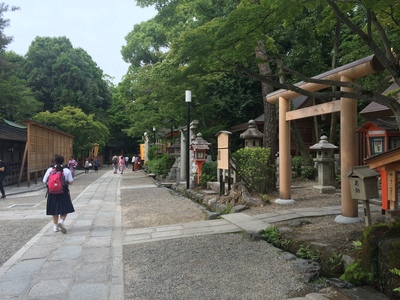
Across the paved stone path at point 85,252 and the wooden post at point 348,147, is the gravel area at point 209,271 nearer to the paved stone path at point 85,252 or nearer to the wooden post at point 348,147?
the paved stone path at point 85,252

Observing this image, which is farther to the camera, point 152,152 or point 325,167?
point 152,152

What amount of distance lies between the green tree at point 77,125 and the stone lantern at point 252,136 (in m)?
25.3

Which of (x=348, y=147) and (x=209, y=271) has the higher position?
(x=348, y=147)

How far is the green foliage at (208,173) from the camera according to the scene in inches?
524

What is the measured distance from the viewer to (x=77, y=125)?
33031 mm

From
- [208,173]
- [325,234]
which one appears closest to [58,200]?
[325,234]

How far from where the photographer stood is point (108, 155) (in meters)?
58.2

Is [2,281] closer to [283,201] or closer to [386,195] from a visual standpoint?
[386,195]

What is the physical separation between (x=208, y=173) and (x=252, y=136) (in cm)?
346

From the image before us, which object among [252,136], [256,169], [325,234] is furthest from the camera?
[252,136]

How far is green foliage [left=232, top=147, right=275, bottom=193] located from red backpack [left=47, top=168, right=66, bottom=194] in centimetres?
506

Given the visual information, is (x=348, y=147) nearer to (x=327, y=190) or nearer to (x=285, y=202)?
(x=285, y=202)

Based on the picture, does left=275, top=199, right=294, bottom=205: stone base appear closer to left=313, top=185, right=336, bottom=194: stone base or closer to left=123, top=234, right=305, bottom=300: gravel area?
left=313, top=185, right=336, bottom=194: stone base

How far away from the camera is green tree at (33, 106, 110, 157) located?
31.8 metres
